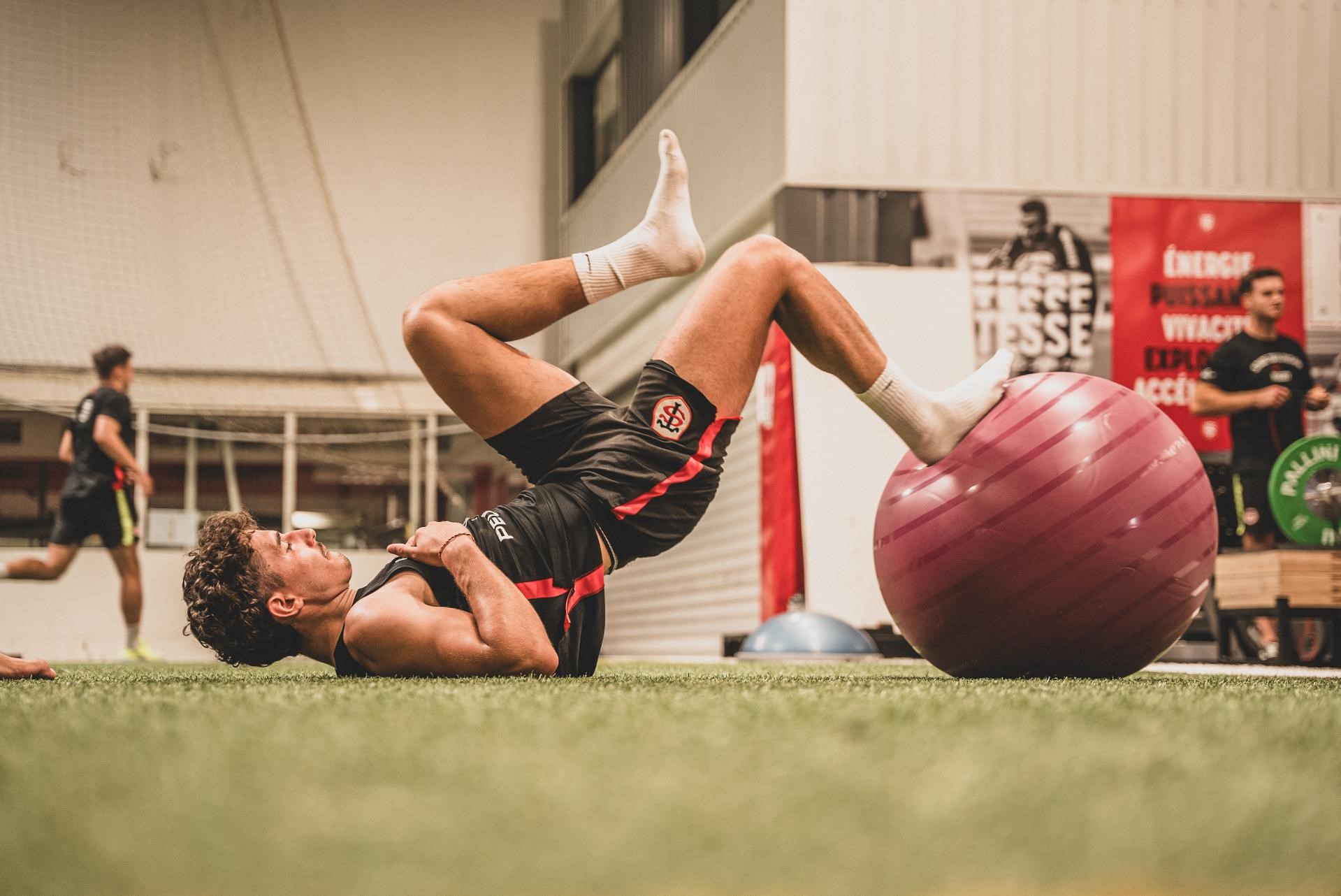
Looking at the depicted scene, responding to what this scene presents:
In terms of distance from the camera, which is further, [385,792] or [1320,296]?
[1320,296]

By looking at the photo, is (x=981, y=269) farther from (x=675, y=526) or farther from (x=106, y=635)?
(x=106, y=635)

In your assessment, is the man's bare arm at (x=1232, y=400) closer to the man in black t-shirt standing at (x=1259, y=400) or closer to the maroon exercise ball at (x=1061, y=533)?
the man in black t-shirt standing at (x=1259, y=400)

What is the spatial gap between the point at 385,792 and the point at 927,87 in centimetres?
747

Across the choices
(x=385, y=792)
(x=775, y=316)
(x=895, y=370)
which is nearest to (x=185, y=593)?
(x=775, y=316)

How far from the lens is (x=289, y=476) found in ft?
40.2

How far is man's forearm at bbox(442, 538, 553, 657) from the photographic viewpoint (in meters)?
2.62

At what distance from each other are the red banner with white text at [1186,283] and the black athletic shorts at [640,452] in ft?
19.2

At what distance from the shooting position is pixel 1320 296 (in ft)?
27.5

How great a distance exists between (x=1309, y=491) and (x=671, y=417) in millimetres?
4146

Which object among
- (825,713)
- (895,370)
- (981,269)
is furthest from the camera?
(981,269)

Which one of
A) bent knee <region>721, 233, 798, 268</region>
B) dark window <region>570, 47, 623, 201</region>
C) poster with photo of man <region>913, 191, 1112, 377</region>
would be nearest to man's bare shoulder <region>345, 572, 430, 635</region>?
bent knee <region>721, 233, 798, 268</region>

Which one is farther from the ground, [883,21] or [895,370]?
[883,21]

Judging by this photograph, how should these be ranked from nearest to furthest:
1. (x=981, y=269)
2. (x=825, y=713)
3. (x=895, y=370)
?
(x=825, y=713)
(x=895, y=370)
(x=981, y=269)

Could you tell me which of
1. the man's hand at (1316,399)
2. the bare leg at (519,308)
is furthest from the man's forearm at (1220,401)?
the bare leg at (519,308)
